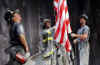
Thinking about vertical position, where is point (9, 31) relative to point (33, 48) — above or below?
above

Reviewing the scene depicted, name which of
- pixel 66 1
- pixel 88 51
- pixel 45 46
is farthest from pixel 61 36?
pixel 88 51

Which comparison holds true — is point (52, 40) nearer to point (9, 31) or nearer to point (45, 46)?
point (45, 46)

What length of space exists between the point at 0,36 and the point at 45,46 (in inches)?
41.6

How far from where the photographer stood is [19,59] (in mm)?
2764

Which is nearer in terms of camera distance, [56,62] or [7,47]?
[7,47]

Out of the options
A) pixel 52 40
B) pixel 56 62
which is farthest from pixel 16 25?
pixel 56 62

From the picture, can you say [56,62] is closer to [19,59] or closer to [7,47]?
[19,59]

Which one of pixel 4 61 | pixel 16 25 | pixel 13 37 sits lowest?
pixel 4 61

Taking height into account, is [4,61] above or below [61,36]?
below

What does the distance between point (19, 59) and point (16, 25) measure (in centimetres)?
71

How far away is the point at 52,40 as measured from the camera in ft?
10.6

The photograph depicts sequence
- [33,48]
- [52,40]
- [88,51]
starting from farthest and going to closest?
[88,51] → [52,40] → [33,48]

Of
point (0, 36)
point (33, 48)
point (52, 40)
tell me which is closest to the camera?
point (0, 36)

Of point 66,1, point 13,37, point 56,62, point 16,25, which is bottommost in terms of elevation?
point 56,62
